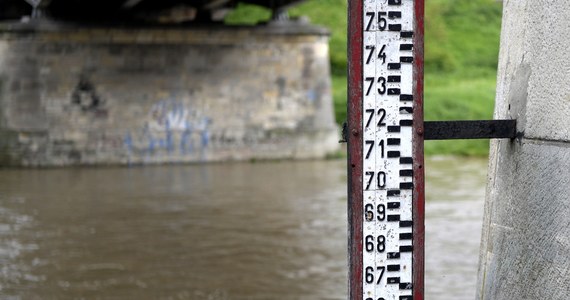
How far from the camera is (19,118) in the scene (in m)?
25.9

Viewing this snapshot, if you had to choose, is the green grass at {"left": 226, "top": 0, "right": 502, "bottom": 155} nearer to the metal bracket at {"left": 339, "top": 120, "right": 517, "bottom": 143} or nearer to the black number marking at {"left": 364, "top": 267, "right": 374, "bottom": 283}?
the metal bracket at {"left": 339, "top": 120, "right": 517, "bottom": 143}

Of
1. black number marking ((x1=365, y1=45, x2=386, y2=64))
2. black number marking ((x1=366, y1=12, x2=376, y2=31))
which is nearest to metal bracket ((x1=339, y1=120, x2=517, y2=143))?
black number marking ((x1=365, y1=45, x2=386, y2=64))

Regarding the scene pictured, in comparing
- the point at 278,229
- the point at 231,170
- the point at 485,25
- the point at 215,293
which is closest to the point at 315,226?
the point at 278,229

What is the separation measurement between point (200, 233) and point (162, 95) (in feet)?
40.1

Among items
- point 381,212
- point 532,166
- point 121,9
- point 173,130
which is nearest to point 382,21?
point 381,212

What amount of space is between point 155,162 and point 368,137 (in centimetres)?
2249

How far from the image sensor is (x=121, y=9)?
1120 inches

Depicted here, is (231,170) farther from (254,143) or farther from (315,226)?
(315,226)

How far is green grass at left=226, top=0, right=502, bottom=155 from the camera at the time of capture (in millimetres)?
30734

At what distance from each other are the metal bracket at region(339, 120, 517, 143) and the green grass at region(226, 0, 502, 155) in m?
24.8

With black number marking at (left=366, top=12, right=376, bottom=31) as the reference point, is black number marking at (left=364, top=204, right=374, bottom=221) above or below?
below

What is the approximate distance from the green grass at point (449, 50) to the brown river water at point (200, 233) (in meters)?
6.20

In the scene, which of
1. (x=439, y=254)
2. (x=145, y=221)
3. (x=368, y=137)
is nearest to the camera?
(x=368, y=137)

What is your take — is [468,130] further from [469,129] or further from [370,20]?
[370,20]
